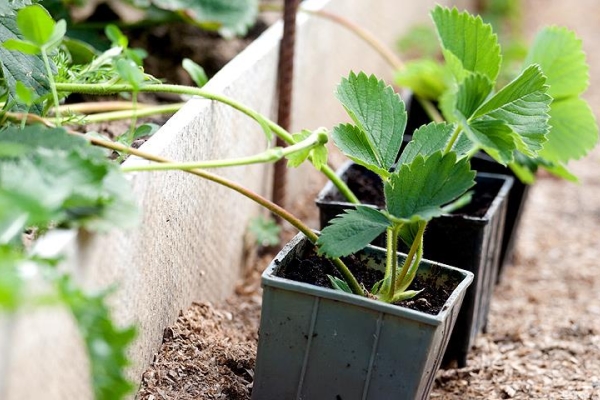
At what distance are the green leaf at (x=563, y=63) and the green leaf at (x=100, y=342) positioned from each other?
40.2 inches

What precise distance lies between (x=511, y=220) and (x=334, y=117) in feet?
2.32

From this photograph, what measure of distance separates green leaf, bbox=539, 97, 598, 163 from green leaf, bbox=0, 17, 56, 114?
0.91 m

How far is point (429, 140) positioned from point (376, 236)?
0.62 feet

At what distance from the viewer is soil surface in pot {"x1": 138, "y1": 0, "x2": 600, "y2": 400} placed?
140 cm

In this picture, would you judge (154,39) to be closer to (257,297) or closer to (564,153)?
(257,297)

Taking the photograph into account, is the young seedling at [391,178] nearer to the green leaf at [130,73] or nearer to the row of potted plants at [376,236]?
the row of potted plants at [376,236]

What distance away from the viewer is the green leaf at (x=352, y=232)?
1199mm

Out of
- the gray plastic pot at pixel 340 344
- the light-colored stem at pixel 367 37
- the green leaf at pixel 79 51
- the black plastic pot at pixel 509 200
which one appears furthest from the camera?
the light-colored stem at pixel 367 37

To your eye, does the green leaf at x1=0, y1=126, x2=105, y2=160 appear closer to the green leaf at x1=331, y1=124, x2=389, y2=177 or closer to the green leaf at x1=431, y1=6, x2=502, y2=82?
the green leaf at x1=331, y1=124, x2=389, y2=177

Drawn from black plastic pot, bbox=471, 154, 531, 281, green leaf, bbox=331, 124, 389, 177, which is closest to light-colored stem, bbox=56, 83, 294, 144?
green leaf, bbox=331, 124, 389, 177

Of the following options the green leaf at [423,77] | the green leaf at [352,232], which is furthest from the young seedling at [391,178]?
the green leaf at [423,77]

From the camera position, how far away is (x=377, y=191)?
1810 mm

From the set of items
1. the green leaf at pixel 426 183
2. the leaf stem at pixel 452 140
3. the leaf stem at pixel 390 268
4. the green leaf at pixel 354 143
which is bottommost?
the leaf stem at pixel 390 268

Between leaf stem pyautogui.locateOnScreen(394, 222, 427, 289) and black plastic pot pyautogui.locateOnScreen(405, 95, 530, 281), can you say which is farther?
black plastic pot pyautogui.locateOnScreen(405, 95, 530, 281)
